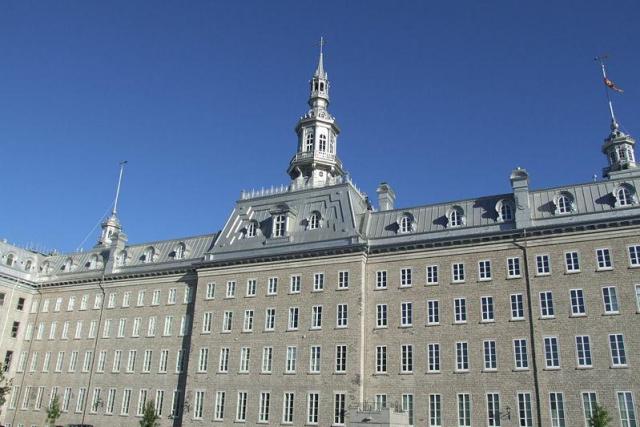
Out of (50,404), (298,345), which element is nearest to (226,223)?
(298,345)

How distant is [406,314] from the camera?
51938 mm

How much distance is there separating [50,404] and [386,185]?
4491 centimetres

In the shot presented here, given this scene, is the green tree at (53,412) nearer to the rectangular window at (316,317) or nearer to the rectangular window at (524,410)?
the rectangular window at (316,317)

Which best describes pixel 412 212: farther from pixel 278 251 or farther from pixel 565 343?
pixel 565 343

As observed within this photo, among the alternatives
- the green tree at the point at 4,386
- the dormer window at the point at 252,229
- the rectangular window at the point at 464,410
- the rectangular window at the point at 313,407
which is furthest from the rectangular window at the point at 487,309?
the green tree at the point at 4,386

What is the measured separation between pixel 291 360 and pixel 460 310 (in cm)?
1595

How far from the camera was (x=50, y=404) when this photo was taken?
66.5m

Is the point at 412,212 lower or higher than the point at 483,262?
higher

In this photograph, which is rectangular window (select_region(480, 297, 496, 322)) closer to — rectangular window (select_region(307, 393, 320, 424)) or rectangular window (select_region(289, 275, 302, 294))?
rectangular window (select_region(307, 393, 320, 424))

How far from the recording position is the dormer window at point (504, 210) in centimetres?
5150

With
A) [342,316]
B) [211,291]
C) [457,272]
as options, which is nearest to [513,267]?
[457,272]

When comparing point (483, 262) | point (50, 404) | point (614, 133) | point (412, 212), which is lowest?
point (50, 404)

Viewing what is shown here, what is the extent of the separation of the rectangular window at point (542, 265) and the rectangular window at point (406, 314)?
36.4ft

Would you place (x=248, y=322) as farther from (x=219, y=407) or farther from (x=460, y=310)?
(x=460, y=310)
